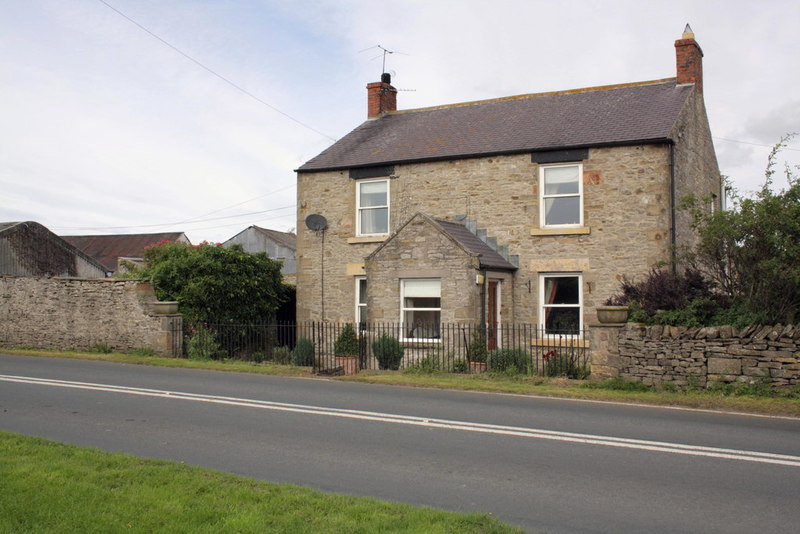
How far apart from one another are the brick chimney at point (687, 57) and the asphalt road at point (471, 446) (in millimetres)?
13830

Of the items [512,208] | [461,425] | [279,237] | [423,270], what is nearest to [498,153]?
[512,208]

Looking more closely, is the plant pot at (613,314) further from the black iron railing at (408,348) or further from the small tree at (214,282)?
the small tree at (214,282)

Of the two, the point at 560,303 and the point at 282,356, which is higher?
the point at 560,303

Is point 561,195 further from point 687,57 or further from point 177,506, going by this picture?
point 177,506

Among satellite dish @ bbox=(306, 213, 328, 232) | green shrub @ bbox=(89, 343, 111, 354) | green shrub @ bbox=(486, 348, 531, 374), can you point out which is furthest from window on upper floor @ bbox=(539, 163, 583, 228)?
green shrub @ bbox=(89, 343, 111, 354)

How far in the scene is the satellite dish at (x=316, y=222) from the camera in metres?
23.2

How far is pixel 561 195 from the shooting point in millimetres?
20156

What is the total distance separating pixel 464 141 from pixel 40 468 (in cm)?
Result: 1744

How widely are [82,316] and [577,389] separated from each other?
15079mm

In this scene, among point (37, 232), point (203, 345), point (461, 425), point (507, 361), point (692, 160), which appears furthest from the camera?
point (37, 232)

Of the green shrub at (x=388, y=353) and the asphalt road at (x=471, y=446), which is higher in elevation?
the green shrub at (x=388, y=353)

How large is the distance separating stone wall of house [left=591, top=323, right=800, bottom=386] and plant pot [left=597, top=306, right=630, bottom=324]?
16 cm

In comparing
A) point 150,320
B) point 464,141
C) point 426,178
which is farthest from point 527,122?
point 150,320

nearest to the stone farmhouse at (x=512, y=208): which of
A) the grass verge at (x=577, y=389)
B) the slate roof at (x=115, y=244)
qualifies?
the grass verge at (x=577, y=389)
